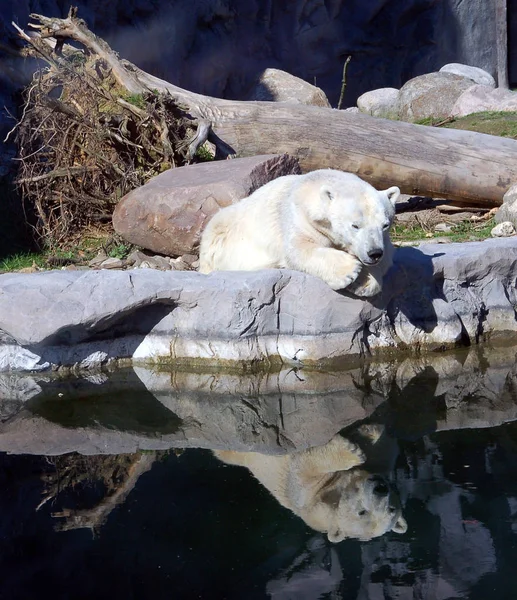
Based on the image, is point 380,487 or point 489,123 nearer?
point 380,487

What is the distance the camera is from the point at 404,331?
18.6 feet

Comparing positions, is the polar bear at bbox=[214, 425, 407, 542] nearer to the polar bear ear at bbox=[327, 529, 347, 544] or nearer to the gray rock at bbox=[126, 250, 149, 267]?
the polar bear ear at bbox=[327, 529, 347, 544]

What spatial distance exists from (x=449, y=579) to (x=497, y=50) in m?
17.6

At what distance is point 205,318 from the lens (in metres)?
5.38

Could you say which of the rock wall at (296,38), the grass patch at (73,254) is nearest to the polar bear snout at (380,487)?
the grass patch at (73,254)

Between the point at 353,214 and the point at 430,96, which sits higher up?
the point at 353,214

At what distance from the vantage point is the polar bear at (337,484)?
333 cm

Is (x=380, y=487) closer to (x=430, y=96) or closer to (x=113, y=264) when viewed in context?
(x=113, y=264)

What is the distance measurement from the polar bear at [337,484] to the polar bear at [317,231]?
3.60 feet

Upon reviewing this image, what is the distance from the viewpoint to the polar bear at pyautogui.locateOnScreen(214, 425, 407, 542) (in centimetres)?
333

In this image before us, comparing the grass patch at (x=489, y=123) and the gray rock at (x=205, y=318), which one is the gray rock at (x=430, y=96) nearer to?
the grass patch at (x=489, y=123)

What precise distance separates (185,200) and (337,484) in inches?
158

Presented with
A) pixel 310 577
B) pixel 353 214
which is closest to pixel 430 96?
pixel 353 214

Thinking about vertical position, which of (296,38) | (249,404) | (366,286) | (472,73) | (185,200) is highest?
(296,38)
